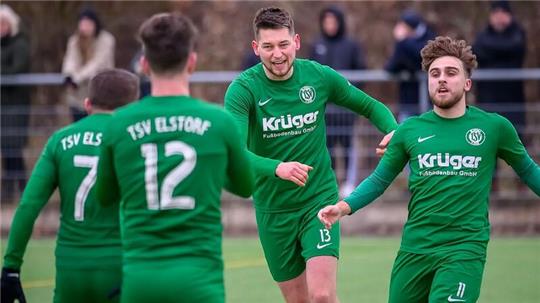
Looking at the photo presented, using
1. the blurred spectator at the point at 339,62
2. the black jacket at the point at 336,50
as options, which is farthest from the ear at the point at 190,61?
the black jacket at the point at 336,50

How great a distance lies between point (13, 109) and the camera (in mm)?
16719

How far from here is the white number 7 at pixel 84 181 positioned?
650cm

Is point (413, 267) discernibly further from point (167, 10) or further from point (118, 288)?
point (167, 10)

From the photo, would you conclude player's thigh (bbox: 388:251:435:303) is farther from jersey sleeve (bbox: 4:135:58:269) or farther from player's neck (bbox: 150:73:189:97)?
player's neck (bbox: 150:73:189:97)

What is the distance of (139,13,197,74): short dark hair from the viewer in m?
5.56

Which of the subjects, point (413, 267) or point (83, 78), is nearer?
point (413, 267)

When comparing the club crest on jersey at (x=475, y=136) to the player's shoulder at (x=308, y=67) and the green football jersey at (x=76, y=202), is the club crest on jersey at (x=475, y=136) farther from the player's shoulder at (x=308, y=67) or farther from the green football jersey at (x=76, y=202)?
the green football jersey at (x=76, y=202)

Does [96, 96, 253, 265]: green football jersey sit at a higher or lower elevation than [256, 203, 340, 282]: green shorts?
higher

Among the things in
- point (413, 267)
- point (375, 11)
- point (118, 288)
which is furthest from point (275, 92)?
point (375, 11)

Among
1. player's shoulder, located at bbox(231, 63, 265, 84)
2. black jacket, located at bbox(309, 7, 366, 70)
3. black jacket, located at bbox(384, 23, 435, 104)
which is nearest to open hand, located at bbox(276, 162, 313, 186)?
player's shoulder, located at bbox(231, 63, 265, 84)

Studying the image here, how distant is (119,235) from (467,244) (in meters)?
1.99

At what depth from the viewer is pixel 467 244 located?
7.11 m

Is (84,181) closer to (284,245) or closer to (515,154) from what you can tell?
(284,245)

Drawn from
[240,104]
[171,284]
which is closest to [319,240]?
[240,104]
